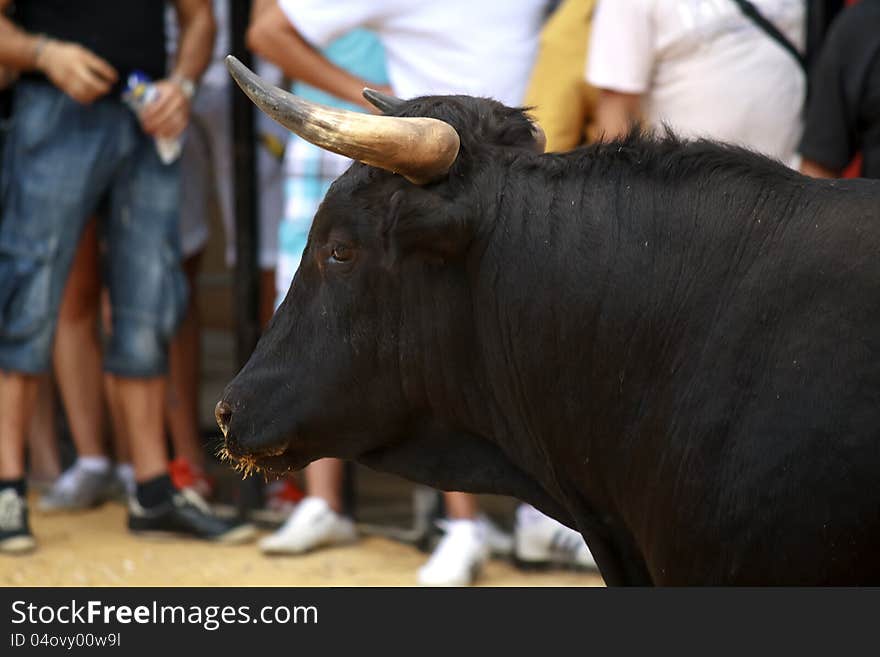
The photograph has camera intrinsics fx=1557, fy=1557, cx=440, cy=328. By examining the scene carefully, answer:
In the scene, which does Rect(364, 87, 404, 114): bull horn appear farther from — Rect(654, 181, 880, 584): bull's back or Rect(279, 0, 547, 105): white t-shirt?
Rect(279, 0, 547, 105): white t-shirt

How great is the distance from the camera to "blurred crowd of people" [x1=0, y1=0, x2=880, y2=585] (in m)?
5.05

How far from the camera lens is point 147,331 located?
6.34 meters

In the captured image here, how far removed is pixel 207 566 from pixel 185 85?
75.7 inches

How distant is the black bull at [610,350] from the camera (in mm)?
2943

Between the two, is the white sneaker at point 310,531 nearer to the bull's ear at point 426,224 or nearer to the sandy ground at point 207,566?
the sandy ground at point 207,566

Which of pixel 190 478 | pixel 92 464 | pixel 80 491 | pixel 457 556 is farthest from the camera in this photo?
pixel 92 464

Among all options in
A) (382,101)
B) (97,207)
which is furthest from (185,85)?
(382,101)

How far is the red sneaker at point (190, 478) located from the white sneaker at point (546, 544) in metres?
1.47

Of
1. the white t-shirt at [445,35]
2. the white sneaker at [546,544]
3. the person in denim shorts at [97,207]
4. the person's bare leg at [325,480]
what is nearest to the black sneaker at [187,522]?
the person in denim shorts at [97,207]

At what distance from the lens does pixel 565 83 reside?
17.4ft

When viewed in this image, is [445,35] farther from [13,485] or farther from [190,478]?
[13,485]
